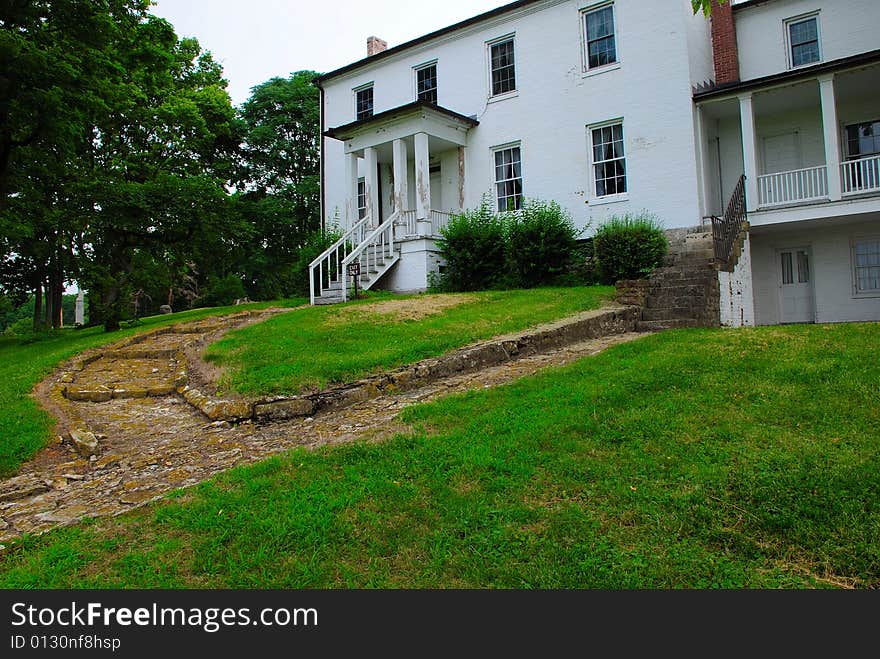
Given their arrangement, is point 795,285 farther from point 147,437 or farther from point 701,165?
point 147,437

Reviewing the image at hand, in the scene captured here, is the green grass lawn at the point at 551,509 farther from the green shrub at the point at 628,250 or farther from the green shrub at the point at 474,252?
the green shrub at the point at 474,252

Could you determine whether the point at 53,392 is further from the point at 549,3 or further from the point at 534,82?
the point at 549,3

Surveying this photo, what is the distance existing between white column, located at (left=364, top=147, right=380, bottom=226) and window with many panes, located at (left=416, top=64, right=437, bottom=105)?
113 inches

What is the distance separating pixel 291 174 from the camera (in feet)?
106

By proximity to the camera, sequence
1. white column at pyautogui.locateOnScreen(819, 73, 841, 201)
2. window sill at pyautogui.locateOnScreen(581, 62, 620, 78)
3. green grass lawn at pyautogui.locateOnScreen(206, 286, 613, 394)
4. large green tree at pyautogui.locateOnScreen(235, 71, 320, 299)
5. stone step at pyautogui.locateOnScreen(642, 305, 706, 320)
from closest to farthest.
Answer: green grass lawn at pyautogui.locateOnScreen(206, 286, 613, 394), stone step at pyautogui.locateOnScreen(642, 305, 706, 320), white column at pyautogui.locateOnScreen(819, 73, 841, 201), window sill at pyautogui.locateOnScreen(581, 62, 620, 78), large green tree at pyautogui.locateOnScreen(235, 71, 320, 299)

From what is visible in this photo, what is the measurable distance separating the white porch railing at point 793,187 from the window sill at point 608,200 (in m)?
3.17

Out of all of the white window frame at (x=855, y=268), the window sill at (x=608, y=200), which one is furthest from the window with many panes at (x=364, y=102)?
the white window frame at (x=855, y=268)

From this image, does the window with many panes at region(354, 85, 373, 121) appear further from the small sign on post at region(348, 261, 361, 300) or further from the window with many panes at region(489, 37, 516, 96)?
the small sign on post at region(348, 261, 361, 300)

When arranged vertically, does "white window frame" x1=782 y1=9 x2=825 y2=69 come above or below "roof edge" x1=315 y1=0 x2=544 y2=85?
below

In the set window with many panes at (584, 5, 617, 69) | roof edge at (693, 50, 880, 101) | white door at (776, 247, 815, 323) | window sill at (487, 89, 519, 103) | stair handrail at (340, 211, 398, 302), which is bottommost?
white door at (776, 247, 815, 323)

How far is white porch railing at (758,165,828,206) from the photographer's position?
14148 millimetres

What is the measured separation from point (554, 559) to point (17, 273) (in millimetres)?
30510

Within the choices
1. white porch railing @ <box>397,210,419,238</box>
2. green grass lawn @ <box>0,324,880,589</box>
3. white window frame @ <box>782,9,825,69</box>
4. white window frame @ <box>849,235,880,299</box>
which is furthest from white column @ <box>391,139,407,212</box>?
green grass lawn @ <box>0,324,880,589</box>

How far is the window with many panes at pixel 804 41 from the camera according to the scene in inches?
617
